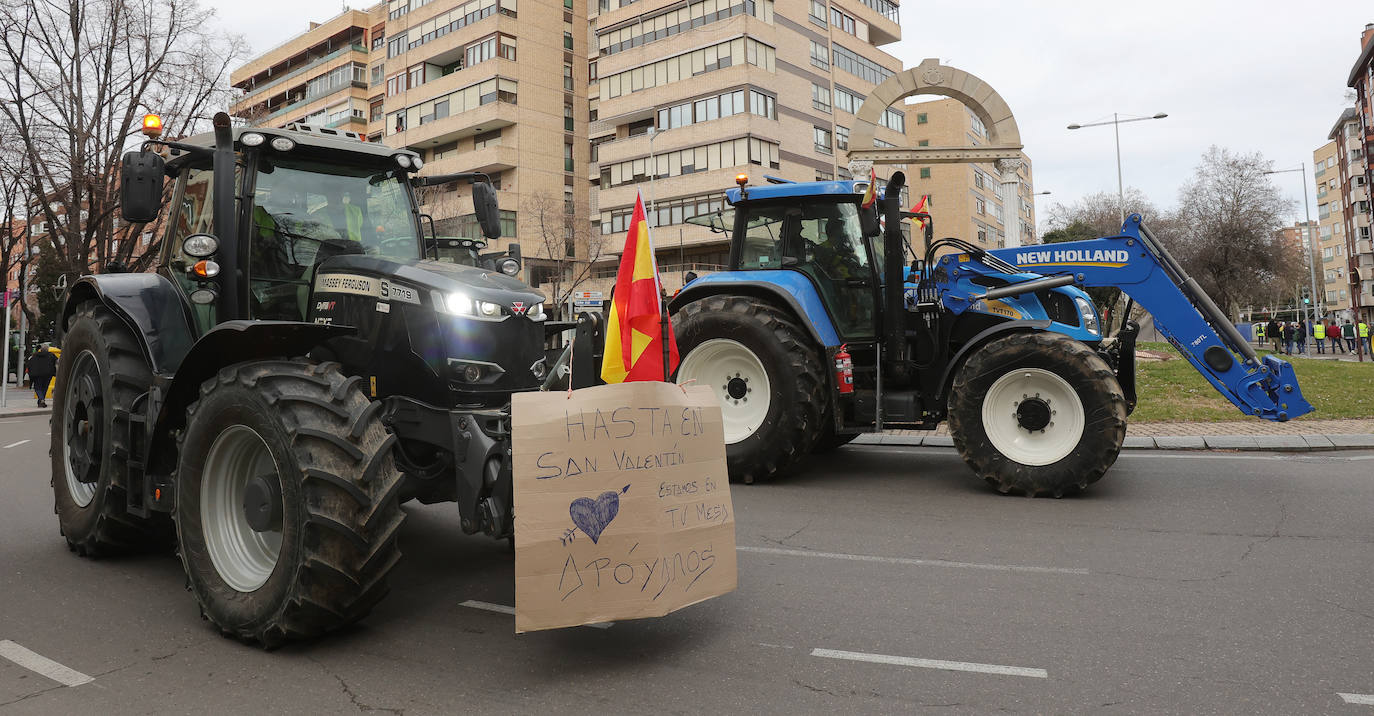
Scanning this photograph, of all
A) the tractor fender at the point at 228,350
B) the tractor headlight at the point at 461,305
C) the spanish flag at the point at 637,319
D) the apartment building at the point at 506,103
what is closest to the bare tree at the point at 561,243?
the apartment building at the point at 506,103

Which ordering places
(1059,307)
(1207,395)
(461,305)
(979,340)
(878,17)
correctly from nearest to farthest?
(461,305), (979,340), (1059,307), (1207,395), (878,17)

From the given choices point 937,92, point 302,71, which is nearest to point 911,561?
point 937,92

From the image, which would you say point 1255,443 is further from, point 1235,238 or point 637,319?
point 1235,238

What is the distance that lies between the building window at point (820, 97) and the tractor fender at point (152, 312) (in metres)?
44.6

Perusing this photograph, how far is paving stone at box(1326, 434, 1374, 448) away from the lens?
370 inches

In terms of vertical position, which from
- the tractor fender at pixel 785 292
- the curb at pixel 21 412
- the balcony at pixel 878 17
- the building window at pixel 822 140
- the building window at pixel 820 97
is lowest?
the curb at pixel 21 412

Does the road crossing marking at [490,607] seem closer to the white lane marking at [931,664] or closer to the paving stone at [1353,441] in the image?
the white lane marking at [931,664]

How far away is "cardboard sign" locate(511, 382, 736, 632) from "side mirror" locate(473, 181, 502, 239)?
99.3 inches

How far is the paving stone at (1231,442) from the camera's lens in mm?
9523

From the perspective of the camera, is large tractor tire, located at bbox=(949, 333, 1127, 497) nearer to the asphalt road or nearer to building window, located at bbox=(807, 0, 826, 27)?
the asphalt road

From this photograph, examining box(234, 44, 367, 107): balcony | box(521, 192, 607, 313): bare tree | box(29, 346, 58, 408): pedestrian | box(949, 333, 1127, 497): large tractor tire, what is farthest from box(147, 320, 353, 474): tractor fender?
box(234, 44, 367, 107): balcony

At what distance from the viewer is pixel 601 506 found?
11.4 feet

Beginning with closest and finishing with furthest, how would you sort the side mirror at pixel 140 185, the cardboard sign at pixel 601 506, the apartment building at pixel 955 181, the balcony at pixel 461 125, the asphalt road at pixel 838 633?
1. the asphalt road at pixel 838 633
2. the cardboard sign at pixel 601 506
3. the side mirror at pixel 140 185
4. the balcony at pixel 461 125
5. the apartment building at pixel 955 181

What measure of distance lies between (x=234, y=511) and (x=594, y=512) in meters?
2.07
